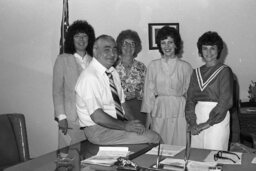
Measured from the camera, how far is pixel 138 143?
7.95 feet

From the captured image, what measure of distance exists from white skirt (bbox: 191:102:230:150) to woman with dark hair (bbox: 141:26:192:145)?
33cm

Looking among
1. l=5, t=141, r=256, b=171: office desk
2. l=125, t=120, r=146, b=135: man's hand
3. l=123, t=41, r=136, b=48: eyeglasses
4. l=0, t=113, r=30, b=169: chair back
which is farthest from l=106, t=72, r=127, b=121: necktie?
l=123, t=41, r=136, b=48: eyeglasses

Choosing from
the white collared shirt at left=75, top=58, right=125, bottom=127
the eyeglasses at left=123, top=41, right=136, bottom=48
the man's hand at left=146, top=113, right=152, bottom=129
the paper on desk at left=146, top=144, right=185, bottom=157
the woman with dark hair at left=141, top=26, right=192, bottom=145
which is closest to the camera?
the paper on desk at left=146, top=144, right=185, bottom=157

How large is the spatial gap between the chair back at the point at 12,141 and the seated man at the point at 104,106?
41cm

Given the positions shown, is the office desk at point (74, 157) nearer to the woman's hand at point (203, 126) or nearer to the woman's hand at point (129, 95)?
the woman's hand at point (203, 126)

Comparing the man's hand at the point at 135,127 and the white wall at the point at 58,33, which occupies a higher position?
the white wall at the point at 58,33

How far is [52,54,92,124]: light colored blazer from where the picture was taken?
341 cm

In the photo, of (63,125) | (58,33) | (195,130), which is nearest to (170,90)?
(195,130)

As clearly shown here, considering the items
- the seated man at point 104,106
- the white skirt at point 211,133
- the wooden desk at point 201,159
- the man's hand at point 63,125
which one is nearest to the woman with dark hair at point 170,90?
the white skirt at point 211,133

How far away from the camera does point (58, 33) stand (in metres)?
4.73

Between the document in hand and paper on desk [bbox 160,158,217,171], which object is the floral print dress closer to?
the document in hand

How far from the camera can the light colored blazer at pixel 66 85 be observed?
11.2ft

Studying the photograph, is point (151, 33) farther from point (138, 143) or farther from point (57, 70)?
point (138, 143)

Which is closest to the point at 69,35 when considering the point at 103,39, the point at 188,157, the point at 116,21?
the point at 103,39
